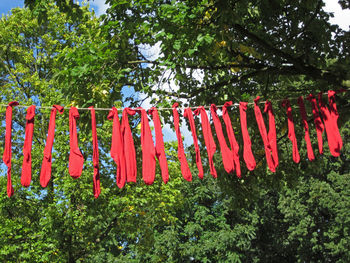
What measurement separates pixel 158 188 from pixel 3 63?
8.00 meters

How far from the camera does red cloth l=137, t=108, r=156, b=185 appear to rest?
186 inches

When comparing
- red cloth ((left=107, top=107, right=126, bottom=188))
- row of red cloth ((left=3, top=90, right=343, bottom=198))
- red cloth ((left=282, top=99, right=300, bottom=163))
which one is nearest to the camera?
row of red cloth ((left=3, top=90, right=343, bottom=198))

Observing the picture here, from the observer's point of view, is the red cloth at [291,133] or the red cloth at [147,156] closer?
the red cloth at [147,156]

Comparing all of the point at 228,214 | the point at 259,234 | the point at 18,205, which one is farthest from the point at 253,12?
the point at 259,234

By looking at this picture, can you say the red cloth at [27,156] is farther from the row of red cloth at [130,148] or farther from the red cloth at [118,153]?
the red cloth at [118,153]

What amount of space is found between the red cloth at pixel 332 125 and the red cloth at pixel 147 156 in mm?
2679

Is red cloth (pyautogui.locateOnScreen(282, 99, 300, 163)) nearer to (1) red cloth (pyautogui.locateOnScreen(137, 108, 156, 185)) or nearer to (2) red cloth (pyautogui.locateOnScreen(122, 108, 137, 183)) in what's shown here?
(1) red cloth (pyautogui.locateOnScreen(137, 108, 156, 185))

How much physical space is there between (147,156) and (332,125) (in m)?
2.96

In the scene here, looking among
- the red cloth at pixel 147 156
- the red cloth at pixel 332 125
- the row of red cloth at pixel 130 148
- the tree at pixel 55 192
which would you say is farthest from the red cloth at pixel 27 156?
the red cloth at pixel 332 125

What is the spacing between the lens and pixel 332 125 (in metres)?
5.68

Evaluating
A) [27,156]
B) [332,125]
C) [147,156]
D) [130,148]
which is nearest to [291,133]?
[332,125]

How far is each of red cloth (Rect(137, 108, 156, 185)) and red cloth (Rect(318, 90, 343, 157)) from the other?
2.68 meters

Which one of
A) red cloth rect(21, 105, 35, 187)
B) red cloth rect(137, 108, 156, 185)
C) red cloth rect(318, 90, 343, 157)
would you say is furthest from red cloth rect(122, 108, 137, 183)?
red cloth rect(318, 90, 343, 157)

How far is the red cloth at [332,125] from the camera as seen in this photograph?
5.49 metres
